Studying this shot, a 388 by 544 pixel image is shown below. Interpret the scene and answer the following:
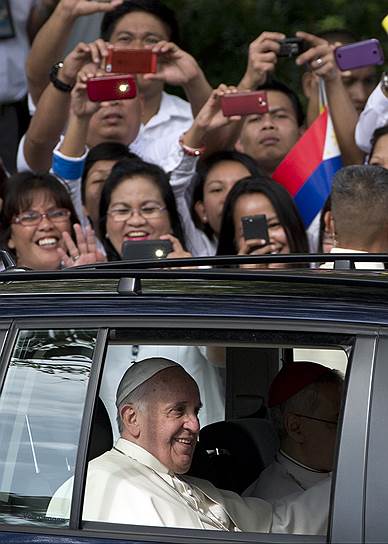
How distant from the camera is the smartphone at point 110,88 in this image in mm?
6090

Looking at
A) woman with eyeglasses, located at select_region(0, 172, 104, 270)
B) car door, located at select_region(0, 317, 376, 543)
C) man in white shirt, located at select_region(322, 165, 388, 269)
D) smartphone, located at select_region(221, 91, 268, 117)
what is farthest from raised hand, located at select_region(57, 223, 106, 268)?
car door, located at select_region(0, 317, 376, 543)

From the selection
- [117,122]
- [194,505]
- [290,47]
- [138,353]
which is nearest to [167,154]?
[117,122]

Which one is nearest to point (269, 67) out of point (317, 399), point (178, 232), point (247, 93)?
point (247, 93)

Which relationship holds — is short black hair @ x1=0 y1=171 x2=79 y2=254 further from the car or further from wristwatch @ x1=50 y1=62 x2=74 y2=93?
the car

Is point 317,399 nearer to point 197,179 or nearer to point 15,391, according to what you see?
point 15,391

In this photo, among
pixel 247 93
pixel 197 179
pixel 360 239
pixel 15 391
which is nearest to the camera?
pixel 15 391

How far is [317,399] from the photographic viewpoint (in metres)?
3.66

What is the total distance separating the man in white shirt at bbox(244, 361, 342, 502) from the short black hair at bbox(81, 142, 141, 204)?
292 cm

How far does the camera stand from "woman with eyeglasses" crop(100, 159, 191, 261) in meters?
6.17

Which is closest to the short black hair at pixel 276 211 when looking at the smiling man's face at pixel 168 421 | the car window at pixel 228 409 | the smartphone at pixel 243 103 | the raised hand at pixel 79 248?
the smartphone at pixel 243 103

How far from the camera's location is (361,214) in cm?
512

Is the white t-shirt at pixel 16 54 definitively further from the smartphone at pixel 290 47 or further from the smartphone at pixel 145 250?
the smartphone at pixel 145 250

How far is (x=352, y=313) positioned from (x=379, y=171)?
2.46 m

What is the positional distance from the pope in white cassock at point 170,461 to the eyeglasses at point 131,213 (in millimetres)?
2762
